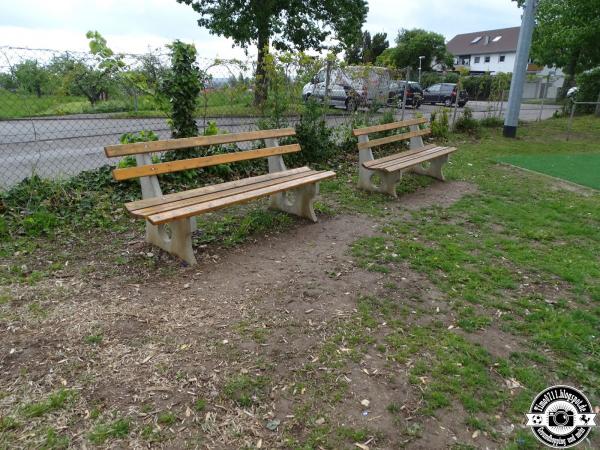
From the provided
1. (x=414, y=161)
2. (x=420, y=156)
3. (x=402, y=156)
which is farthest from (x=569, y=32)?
(x=414, y=161)

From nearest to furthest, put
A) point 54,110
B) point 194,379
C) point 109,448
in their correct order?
point 109,448, point 194,379, point 54,110

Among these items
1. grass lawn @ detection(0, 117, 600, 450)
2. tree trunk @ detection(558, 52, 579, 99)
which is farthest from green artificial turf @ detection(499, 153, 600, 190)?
tree trunk @ detection(558, 52, 579, 99)

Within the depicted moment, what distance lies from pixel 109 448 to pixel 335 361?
1201mm

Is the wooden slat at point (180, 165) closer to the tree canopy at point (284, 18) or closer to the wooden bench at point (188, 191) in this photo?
the wooden bench at point (188, 191)

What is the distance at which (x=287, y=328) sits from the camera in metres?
2.85

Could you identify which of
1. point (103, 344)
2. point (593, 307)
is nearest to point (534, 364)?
point (593, 307)

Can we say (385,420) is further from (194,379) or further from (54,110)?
(54,110)

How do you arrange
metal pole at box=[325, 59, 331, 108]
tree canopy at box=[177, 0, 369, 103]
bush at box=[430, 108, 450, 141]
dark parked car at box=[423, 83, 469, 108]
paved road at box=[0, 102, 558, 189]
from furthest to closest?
1. dark parked car at box=[423, 83, 469, 108]
2. tree canopy at box=[177, 0, 369, 103]
3. bush at box=[430, 108, 450, 141]
4. metal pole at box=[325, 59, 331, 108]
5. paved road at box=[0, 102, 558, 189]

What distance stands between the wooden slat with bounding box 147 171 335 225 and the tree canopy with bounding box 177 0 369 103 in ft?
47.8

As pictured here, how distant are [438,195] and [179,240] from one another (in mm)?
3810

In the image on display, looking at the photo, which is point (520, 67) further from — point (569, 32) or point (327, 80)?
point (569, 32)

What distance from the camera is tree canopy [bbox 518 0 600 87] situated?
1881cm

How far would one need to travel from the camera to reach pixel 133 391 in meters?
2.27

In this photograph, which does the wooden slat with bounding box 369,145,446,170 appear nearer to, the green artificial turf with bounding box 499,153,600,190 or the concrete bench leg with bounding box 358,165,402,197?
the concrete bench leg with bounding box 358,165,402,197
